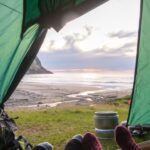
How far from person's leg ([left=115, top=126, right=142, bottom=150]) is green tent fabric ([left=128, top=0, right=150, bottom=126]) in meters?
1.34

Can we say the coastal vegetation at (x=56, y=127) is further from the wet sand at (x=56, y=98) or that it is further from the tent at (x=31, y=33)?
the wet sand at (x=56, y=98)

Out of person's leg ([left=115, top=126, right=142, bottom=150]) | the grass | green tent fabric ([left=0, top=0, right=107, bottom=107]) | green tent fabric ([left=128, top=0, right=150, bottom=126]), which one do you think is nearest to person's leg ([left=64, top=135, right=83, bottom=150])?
person's leg ([left=115, top=126, right=142, bottom=150])

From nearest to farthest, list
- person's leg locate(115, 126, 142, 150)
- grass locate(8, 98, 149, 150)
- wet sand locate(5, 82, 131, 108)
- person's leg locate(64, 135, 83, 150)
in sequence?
1. person's leg locate(64, 135, 83, 150)
2. person's leg locate(115, 126, 142, 150)
3. grass locate(8, 98, 149, 150)
4. wet sand locate(5, 82, 131, 108)

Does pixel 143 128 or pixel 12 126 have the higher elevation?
pixel 12 126

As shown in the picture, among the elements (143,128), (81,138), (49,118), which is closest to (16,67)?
(81,138)

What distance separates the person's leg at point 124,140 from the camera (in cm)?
256

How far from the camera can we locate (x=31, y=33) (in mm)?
3141

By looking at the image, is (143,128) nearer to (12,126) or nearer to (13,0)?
(12,126)

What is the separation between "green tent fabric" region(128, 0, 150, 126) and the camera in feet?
12.1

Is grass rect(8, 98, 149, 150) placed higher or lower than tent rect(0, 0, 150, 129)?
lower

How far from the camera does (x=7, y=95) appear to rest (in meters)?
3.55

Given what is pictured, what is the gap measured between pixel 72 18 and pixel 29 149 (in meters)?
1.45

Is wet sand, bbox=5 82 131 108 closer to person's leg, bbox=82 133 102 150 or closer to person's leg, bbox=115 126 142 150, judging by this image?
person's leg, bbox=115 126 142 150

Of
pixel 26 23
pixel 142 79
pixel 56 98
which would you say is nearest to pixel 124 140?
pixel 26 23
